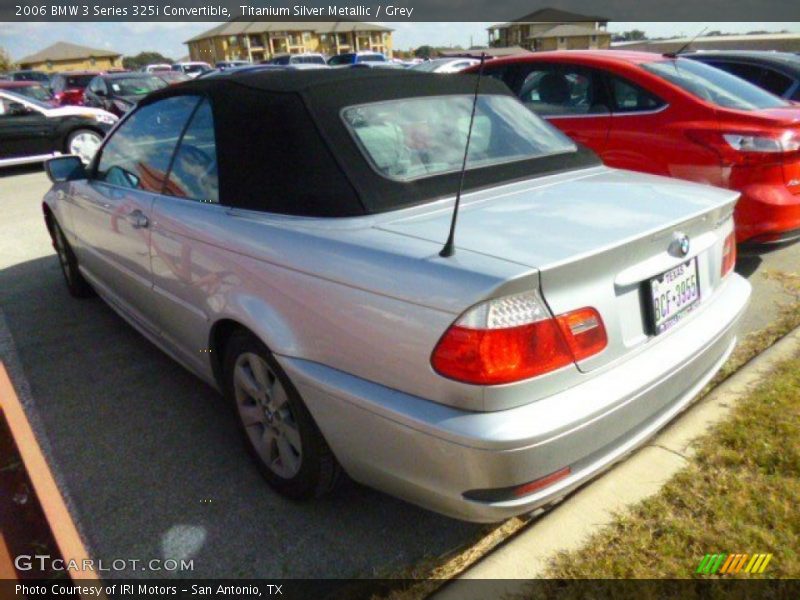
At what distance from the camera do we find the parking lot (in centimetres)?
239

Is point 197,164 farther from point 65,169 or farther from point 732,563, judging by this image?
point 732,563

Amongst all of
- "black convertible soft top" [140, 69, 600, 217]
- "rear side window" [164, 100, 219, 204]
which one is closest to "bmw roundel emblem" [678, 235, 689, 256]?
"black convertible soft top" [140, 69, 600, 217]

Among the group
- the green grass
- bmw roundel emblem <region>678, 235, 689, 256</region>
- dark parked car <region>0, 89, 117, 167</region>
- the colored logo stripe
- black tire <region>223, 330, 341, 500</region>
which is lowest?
the colored logo stripe

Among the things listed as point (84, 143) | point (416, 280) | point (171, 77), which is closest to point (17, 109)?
point (84, 143)

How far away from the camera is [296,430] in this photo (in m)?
2.45

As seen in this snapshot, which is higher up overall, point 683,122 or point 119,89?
point 119,89

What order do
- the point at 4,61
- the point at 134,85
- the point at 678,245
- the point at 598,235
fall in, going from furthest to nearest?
the point at 4,61, the point at 134,85, the point at 678,245, the point at 598,235

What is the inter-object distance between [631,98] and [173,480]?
4.05 m

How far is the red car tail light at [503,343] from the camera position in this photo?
1801 mm

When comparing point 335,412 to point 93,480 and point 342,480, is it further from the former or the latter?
point 93,480

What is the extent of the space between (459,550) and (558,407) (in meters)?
0.79

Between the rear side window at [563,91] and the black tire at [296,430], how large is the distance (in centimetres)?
344

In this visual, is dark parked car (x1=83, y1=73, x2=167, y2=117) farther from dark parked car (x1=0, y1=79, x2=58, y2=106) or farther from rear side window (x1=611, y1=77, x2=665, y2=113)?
rear side window (x1=611, y1=77, x2=665, y2=113)

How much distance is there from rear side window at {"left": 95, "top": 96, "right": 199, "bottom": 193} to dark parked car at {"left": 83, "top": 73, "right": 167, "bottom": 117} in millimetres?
13010
